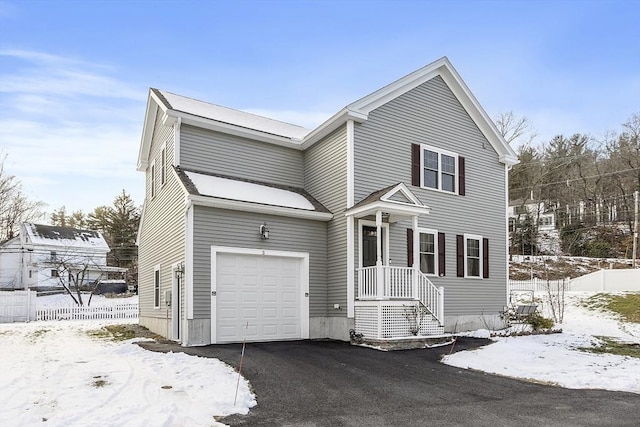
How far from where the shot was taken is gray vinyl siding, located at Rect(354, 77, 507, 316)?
13766 mm

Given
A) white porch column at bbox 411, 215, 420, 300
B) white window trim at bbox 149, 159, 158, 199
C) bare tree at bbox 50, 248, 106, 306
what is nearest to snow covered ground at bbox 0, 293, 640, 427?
white porch column at bbox 411, 215, 420, 300

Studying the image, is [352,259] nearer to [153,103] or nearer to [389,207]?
[389,207]

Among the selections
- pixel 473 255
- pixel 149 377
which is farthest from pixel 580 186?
pixel 149 377

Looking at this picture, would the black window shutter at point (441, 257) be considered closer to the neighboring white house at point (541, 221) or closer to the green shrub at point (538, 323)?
the green shrub at point (538, 323)

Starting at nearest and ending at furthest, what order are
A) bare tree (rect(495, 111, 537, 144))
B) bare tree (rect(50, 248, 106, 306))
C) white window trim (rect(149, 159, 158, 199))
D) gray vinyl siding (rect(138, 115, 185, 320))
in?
gray vinyl siding (rect(138, 115, 185, 320)) < white window trim (rect(149, 159, 158, 199)) < bare tree (rect(50, 248, 106, 306)) < bare tree (rect(495, 111, 537, 144))

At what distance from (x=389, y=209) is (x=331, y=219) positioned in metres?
1.95

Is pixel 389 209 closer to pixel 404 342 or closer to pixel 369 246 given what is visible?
pixel 369 246

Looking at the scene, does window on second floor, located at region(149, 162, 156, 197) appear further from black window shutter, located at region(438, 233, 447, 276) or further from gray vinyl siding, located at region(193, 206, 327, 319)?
black window shutter, located at region(438, 233, 447, 276)

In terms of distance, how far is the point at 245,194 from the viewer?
12734 mm

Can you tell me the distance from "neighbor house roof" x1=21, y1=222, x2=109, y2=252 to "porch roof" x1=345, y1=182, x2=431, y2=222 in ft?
109

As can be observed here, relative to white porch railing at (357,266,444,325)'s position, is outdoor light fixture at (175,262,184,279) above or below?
above

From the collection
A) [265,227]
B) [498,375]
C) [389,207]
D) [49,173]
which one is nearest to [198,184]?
[265,227]

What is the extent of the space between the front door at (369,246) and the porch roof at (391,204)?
0.71 metres

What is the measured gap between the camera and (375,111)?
13.9 m
